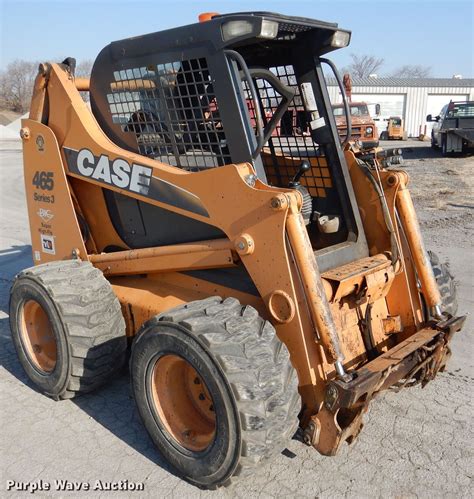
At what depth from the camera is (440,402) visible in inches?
150

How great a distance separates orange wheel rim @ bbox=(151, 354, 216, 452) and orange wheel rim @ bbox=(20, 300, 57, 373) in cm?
124

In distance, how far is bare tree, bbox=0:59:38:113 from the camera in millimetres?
54719

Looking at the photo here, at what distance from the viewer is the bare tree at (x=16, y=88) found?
5472cm

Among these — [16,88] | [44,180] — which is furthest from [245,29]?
[16,88]

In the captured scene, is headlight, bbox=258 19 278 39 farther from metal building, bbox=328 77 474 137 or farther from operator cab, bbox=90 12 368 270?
metal building, bbox=328 77 474 137

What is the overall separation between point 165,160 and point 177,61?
2.10 ft

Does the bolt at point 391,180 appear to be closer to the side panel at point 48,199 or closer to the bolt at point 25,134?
the side panel at point 48,199

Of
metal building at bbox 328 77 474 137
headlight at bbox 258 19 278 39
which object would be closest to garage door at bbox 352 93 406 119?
metal building at bbox 328 77 474 137

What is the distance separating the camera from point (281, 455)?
10.7 ft

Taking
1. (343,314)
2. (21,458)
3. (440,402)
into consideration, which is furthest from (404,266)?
(21,458)

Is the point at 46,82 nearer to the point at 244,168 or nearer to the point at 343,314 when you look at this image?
the point at 244,168

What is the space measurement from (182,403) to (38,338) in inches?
57.3

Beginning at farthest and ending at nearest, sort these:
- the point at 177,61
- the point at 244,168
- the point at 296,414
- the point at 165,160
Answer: the point at 165,160 < the point at 177,61 < the point at 244,168 < the point at 296,414

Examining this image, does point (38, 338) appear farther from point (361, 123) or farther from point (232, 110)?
point (361, 123)
